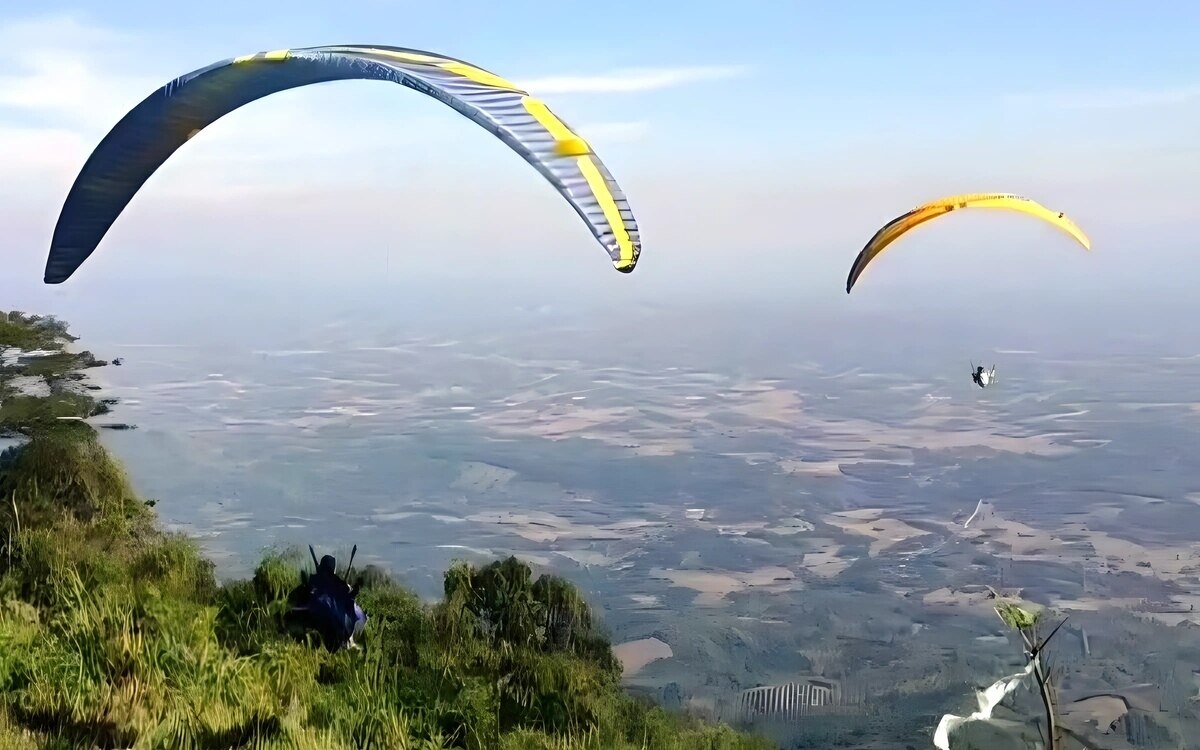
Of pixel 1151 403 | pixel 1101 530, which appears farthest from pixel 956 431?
pixel 1101 530

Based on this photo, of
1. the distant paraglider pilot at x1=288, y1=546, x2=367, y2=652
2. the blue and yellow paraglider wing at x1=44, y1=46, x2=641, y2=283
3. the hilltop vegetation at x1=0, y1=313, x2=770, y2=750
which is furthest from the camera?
the distant paraglider pilot at x1=288, y1=546, x2=367, y2=652

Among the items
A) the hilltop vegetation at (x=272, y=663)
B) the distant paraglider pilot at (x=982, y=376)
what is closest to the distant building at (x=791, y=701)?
the hilltop vegetation at (x=272, y=663)

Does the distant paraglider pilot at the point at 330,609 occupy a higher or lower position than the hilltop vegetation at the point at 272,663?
higher

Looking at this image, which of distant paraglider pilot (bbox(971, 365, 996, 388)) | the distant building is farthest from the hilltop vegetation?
distant paraglider pilot (bbox(971, 365, 996, 388))

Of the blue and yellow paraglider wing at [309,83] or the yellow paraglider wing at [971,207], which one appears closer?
the blue and yellow paraglider wing at [309,83]

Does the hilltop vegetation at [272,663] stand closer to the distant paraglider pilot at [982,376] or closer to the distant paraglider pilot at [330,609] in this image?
the distant paraglider pilot at [330,609]

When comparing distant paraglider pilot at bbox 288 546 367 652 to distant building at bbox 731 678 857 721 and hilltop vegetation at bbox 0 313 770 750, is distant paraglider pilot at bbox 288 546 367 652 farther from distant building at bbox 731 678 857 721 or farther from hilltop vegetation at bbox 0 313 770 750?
distant building at bbox 731 678 857 721

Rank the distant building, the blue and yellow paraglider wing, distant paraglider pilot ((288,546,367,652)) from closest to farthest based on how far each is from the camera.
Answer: the blue and yellow paraglider wing, distant paraglider pilot ((288,546,367,652)), the distant building

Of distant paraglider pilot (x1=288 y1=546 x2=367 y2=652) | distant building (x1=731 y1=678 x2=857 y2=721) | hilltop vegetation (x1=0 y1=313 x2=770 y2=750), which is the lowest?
distant building (x1=731 y1=678 x2=857 y2=721)
